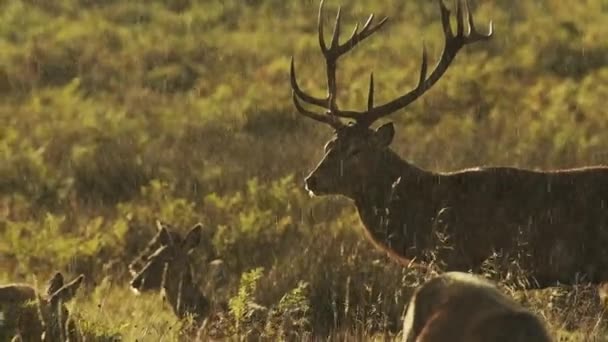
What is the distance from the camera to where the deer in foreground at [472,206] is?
8.07 metres

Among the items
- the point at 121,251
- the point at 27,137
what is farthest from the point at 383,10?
the point at 121,251

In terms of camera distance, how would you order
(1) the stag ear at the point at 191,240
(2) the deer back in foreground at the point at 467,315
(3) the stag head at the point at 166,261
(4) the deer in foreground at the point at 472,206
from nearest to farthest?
(2) the deer back in foreground at the point at 467,315
(4) the deer in foreground at the point at 472,206
(3) the stag head at the point at 166,261
(1) the stag ear at the point at 191,240

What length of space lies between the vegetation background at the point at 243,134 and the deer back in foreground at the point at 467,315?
4.74 feet

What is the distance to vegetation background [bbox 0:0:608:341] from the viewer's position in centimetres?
911

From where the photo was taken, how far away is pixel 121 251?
11.1m

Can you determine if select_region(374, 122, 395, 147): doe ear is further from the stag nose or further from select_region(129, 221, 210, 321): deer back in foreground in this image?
select_region(129, 221, 210, 321): deer back in foreground

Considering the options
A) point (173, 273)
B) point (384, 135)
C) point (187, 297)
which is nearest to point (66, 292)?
point (187, 297)

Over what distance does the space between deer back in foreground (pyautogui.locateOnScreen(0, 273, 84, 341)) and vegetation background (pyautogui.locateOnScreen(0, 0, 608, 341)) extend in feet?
0.59

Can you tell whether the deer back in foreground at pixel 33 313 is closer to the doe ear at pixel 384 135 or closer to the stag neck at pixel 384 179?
the stag neck at pixel 384 179

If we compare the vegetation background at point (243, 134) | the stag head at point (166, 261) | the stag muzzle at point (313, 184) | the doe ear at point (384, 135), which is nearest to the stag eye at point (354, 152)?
the doe ear at point (384, 135)

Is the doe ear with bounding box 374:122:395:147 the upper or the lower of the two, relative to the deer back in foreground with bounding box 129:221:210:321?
upper

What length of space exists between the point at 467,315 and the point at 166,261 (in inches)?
196

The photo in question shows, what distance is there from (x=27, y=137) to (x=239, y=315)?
36.3 feet

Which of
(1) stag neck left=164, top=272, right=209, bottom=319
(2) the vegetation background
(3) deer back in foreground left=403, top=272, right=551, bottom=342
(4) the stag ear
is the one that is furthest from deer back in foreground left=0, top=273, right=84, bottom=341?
(4) the stag ear
